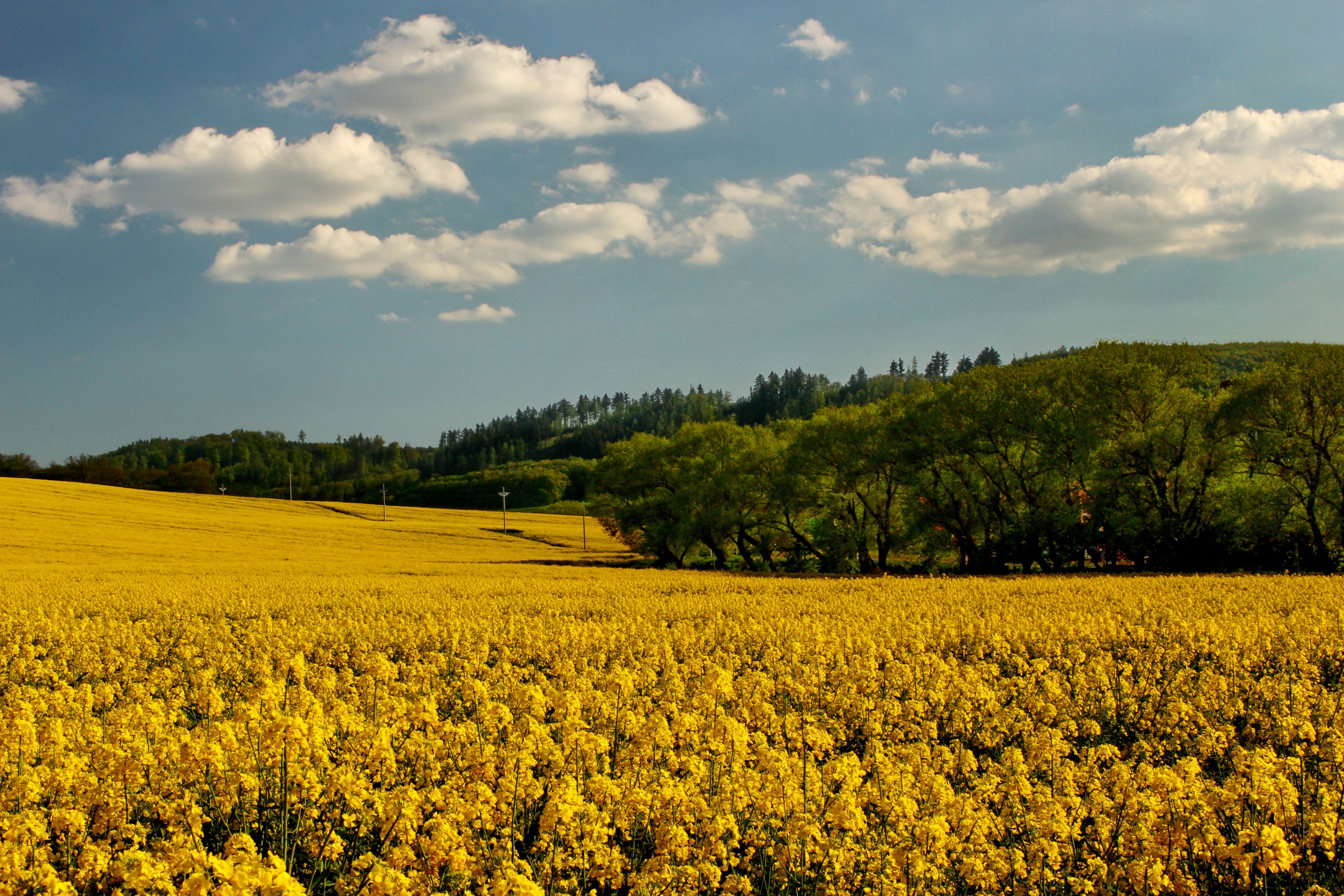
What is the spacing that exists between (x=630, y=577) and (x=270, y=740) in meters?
28.0

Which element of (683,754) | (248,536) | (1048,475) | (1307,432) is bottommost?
(248,536)

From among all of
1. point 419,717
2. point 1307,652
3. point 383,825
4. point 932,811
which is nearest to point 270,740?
point 383,825

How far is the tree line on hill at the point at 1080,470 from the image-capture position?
118 feet

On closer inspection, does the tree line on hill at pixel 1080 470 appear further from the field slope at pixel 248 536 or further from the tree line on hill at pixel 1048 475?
the field slope at pixel 248 536

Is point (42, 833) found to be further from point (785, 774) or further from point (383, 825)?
point (785, 774)

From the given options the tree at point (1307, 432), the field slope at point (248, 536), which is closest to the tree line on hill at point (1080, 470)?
the tree at point (1307, 432)

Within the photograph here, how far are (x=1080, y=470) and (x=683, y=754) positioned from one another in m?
36.9

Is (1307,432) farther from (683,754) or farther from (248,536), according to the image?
(248,536)

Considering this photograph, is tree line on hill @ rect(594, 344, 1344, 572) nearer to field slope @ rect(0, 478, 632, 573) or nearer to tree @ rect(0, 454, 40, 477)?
field slope @ rect(0, 478, 632, 573)

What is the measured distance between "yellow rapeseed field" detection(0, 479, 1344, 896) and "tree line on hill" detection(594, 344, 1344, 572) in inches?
847

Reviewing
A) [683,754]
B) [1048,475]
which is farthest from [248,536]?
[683,754]

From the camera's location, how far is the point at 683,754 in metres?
7.48

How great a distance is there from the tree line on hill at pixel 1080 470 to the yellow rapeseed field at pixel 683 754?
847 inches

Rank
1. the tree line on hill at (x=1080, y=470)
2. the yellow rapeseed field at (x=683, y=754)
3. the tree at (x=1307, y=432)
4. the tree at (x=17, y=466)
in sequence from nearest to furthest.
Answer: the yellow rapeseed field at (x=683, y=754) → the tree at (x=1307, y=432) → the tree line on hill at (x=1080, y=470) → the tree at (x=17, y=466)
